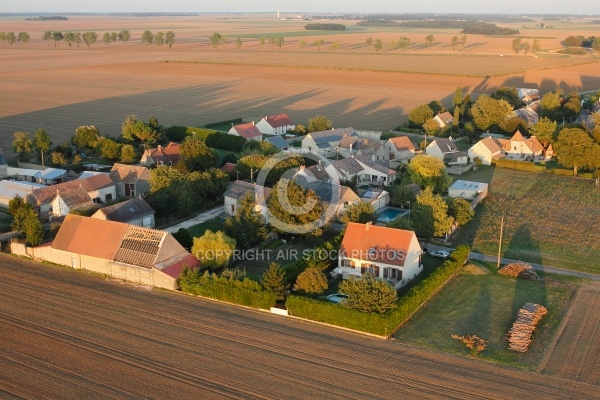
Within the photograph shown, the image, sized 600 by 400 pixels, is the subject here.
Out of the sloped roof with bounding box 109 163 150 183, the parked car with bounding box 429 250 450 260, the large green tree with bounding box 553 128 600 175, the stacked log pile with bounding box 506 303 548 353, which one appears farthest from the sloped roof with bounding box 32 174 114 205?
the large green tree with bounding box 553 128 600 175

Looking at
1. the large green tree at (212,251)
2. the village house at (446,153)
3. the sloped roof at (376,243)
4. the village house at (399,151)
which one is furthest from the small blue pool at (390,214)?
the village house at (399,151)

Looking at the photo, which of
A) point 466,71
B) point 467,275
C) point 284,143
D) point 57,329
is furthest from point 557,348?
point 466,71

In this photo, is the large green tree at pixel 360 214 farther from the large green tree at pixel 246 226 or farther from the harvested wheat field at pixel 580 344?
the harvested wheat field at pixel 580 344

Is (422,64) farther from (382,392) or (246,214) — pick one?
(382,392)

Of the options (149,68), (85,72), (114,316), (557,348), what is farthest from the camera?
(149,68)

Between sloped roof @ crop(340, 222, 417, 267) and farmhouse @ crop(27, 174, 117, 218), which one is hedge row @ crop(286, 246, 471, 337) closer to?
sloped roof @ crop(340, 222, 417, 267)

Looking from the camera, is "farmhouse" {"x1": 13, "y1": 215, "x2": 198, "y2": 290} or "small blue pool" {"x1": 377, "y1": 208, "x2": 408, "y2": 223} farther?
"small blue pool" {"x1": 377, "y1": 208, "x2": 408, "y2": 223}
